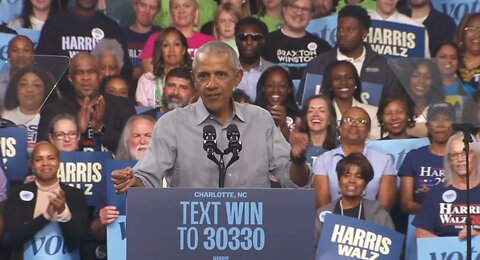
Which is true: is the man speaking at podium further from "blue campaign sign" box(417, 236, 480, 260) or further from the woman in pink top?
the woman in pink top

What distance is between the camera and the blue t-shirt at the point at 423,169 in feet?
36.3

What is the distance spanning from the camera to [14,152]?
1111 cm

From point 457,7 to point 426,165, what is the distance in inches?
122

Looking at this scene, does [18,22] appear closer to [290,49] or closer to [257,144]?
[290,49]

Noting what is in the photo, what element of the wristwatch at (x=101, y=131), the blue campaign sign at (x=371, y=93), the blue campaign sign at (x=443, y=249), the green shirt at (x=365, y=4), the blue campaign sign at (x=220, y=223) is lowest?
the blue campaign sign at (x=443, y=249)

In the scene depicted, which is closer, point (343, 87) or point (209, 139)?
point (209, 139)

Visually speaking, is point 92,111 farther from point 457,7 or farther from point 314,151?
point 457,7

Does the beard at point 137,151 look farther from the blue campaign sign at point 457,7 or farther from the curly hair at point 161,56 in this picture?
the blue campaign sign at point 457,7

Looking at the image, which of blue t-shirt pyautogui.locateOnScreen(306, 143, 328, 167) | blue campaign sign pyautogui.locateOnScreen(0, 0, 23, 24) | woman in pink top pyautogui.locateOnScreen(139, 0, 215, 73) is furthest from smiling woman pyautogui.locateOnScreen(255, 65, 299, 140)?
blue campaign sign pyautogui.locateOnScreen(0, 0, 23, 24)

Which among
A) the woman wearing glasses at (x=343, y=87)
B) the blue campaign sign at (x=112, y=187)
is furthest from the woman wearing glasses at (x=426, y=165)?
the blue campaign sign at (x=112, y=187)

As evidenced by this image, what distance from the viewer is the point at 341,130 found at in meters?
11.2

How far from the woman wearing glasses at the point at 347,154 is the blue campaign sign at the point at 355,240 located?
0.49 m

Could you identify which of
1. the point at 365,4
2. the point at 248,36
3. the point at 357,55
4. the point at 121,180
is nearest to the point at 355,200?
the point at 357,55

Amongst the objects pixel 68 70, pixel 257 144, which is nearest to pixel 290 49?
pixel 68 70
